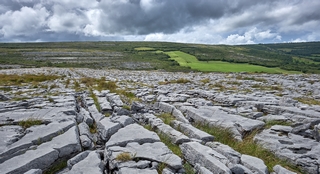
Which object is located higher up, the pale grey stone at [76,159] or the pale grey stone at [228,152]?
the pale grey stone at [228,152]

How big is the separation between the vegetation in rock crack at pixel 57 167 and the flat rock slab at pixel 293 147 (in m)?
6.59

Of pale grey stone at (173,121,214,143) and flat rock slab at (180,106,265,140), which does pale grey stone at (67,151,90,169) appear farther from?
flat rock slab at (180,106,265,140)

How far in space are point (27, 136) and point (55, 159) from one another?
2.13m

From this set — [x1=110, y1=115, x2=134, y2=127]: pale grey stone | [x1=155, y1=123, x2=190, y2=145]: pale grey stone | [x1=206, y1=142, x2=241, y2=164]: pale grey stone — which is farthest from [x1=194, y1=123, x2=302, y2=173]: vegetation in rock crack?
[x1=110, y1=115, x2=134, y2=127]: pale grey stone

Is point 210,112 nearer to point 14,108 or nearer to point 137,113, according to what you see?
point 137,113

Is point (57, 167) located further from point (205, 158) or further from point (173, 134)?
point (205, 158)

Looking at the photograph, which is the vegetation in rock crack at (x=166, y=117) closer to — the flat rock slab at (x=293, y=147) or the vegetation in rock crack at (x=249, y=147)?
the vegetation in rock crack at (x=249, y=147)

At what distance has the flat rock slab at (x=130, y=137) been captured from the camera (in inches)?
260

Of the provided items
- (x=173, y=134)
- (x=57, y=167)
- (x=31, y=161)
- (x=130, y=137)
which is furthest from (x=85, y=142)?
(x=173, y=134)

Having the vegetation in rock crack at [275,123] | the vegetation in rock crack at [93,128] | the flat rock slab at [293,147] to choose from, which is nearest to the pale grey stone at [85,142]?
the vegetation in rock crack at [93,128]

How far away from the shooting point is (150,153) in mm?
5938

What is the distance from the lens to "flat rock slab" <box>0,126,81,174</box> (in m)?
5.09

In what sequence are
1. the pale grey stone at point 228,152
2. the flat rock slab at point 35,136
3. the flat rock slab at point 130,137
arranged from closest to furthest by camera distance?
the pale grey stone at point 228,152 < the flat rock slab at point 35,136 < the flat rock slab at point 130,137

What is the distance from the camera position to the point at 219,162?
5.27 metres
